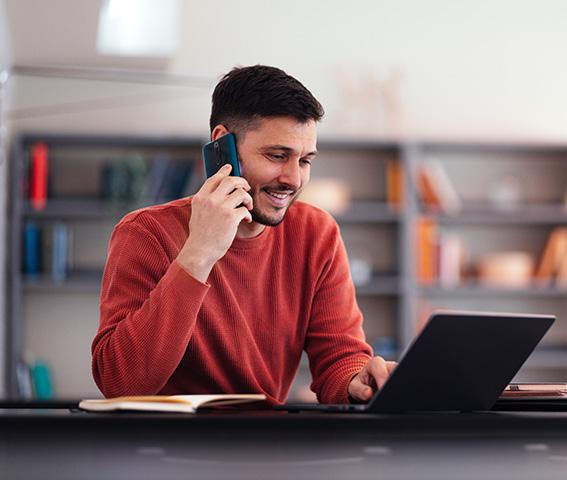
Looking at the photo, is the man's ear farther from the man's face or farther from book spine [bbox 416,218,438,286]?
book spine [bbox 416,218,438,286]


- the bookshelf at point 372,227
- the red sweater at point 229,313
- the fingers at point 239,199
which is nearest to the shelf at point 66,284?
the bookshelf at point 372,227

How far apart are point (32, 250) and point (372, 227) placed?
1796mm

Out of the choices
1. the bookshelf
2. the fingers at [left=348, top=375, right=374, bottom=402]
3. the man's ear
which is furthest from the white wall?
the fingers at [left=348, top=375, right=374, bottom=402]

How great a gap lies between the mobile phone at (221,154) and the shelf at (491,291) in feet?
11.7

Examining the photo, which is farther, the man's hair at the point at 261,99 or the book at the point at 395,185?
the book at the point at 395,185

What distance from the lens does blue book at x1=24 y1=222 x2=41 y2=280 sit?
5352 mm

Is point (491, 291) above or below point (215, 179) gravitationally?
below

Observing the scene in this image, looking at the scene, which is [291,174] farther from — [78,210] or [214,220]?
[78,210]

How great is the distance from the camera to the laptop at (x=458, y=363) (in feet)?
4.48

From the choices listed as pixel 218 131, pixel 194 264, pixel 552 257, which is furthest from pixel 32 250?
pixel 194 264

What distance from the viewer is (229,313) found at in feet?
6.50

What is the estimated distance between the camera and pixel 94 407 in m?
1.38

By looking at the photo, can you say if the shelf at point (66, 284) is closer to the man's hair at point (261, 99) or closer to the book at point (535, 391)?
the man's hair at point (261, 99)

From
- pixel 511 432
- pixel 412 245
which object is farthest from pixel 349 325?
pixel 412 245
